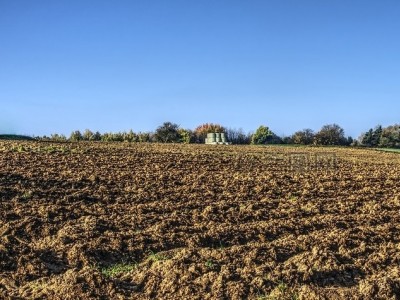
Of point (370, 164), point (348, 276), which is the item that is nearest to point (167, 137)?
point (370, 164)

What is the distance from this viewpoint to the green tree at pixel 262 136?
34.7 metres

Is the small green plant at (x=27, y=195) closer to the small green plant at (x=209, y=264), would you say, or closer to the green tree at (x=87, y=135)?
the small green plant at (x=209, y=264)

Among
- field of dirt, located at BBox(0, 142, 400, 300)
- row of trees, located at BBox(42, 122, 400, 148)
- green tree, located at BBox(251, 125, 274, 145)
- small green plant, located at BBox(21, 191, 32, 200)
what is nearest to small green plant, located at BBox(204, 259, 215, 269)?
field of dirt, located at BBox(0, 142, 400, 300)

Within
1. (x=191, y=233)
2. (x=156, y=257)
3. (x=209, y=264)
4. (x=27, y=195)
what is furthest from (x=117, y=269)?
(x=27, y=195)

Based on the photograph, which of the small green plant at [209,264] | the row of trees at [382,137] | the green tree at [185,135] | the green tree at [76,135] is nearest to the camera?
the small green plant at [209,264]

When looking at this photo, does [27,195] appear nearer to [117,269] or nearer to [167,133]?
[117,269]

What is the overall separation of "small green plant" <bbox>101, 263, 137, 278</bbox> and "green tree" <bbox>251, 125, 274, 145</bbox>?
27.3 metres

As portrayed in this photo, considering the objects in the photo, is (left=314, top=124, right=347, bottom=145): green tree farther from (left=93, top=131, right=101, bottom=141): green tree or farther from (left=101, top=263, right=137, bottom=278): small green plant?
(left=101, top=263, right=137, bottom=278): small green plant

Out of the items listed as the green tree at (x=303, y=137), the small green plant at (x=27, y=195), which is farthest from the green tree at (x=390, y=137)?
the small green plant at (x=27, y=195)

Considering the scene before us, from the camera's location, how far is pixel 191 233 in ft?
28.3

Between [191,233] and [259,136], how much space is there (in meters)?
27.0

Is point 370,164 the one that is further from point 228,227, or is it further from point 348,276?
point 348,276

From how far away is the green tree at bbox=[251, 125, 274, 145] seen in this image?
34.7 meters

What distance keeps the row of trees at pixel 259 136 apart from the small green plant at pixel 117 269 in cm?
2171
